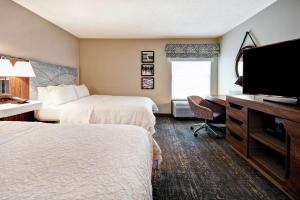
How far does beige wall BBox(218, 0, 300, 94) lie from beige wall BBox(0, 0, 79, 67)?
4.13 metres

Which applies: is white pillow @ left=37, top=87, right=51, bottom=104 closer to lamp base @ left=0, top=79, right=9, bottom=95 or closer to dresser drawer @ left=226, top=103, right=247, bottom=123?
lamp base @ left=0, top=79, right=9, bottom=95

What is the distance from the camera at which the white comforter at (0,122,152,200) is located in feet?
2.59

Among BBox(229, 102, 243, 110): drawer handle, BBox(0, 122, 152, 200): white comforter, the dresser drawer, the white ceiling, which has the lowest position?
BBox(0, 122, 152, 200): white comforter

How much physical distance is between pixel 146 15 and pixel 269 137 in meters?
2.93

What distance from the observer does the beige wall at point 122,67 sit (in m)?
5.97

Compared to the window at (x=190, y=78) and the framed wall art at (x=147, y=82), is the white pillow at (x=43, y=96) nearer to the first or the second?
the framed wall art at (x=147, y=82)

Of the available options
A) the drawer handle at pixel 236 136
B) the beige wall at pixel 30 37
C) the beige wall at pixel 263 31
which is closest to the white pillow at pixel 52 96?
the beige wall at pixel 30 37

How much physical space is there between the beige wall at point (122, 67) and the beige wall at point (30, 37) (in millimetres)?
852

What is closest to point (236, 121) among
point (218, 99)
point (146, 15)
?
point (218, 99)

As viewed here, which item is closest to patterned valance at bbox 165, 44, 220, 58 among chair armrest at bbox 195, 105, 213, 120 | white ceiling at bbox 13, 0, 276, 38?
white ceiling at bbox 13, 0, 276, 38

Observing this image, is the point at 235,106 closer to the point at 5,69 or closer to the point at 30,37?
the point at 5,69

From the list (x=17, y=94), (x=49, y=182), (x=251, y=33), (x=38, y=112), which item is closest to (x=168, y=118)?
(x=251, y=33)

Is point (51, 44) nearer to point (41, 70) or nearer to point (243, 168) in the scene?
point (41, 70)

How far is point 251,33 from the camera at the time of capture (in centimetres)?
399
